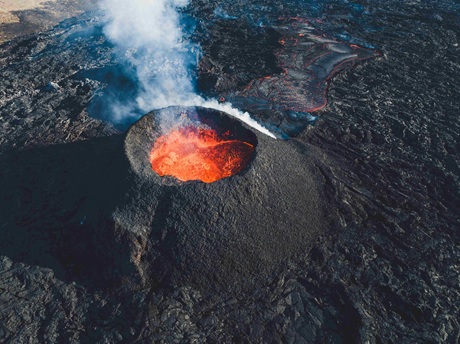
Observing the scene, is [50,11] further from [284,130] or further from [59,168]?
[284,130]

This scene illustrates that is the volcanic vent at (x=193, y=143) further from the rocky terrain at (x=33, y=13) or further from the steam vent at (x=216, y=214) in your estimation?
the rocky terrain at (x=33, y=13)

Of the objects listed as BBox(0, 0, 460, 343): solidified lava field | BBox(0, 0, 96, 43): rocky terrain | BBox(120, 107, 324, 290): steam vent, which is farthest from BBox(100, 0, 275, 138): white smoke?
BBox(0, 0, 96, 43): rocky terrain

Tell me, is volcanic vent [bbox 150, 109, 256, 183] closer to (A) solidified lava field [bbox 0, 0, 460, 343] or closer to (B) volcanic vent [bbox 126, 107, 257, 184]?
(B) volcanic vent [bbox 126, 107, 257, 184]

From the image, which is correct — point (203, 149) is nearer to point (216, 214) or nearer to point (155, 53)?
point (216, 214)

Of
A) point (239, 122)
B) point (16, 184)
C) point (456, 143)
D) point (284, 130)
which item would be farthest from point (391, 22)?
point (16, 184)

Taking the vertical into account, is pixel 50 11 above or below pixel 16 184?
below
